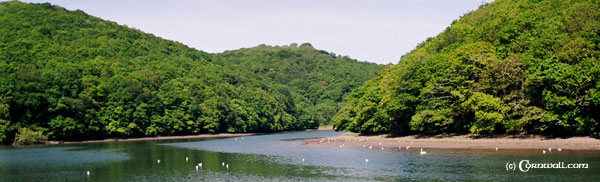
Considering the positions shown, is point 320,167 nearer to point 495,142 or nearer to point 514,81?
point 495,142

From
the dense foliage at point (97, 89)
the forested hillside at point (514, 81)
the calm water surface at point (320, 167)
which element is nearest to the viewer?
the calm water surface at point (320, 167)

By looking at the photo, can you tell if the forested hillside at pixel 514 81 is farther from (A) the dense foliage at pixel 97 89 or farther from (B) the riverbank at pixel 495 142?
(A) the dense foliage at pixel 97 89

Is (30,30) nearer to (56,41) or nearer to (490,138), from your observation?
(56,41)

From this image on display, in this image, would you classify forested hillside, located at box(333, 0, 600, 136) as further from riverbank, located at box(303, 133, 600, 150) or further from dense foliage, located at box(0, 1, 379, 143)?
dense foliage, located at box(0, 1, 379, 143)

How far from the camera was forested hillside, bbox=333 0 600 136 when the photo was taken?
61125 mm

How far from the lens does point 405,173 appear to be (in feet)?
A: 150

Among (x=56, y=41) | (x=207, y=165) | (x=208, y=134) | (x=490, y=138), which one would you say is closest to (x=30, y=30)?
(x=56, y=41)

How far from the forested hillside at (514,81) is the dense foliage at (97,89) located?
208 feet

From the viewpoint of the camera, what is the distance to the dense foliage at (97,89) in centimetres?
10362

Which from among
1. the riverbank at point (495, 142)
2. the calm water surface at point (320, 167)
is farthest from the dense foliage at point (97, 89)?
the riverbank at point (495, 142)

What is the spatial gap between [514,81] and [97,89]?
96.5 meters

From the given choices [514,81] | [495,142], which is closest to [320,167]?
[495,142]

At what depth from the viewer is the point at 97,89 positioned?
421 feet

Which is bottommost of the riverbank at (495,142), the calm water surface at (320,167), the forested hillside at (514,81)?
the calm water surface at (320,167)
